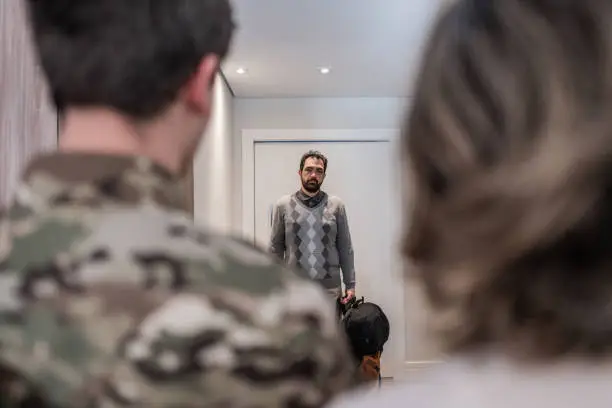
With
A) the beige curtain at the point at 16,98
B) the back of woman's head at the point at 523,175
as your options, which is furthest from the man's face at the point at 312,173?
the back of woman's head at the point at 523,175

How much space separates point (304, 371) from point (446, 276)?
0.30 m

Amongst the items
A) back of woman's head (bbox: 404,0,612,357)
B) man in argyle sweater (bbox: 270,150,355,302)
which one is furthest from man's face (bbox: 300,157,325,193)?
back of woman's head (bbox: 404,0,612,357)

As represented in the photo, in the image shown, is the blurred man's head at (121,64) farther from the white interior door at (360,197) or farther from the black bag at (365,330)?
the white interior door at (360,197)

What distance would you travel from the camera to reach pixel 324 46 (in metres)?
4.17

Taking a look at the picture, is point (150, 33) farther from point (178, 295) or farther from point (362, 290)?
point (362, 290)

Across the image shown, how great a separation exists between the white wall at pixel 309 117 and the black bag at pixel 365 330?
231cm

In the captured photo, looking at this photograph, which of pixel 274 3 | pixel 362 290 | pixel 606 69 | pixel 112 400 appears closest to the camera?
pixel 606 69

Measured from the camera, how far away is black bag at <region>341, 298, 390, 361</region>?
3170mm

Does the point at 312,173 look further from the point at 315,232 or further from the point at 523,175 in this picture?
the point at 523,175

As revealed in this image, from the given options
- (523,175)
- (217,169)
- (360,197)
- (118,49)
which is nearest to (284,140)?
(360,197)

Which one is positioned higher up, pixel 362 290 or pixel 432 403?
pixel 432 403

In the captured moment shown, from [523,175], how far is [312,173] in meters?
3.87

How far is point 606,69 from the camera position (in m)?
0.44

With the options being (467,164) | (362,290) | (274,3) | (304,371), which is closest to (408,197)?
(467,164)
